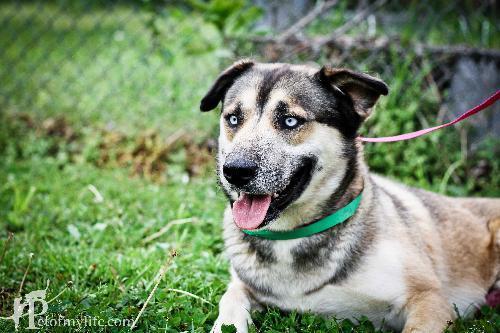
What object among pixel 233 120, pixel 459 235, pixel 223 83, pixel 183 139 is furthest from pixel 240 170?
pixel 183 139

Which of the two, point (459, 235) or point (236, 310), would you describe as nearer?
point (236, 310)

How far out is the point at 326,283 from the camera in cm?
298

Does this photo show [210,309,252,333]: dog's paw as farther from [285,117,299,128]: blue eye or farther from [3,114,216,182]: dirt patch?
[3,114,216,182]: dirt patch

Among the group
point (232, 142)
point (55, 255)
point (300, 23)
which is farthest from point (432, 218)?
point (300, 23)

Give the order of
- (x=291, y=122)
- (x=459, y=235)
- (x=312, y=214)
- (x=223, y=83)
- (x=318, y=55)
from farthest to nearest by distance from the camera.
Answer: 1. (x=318, y=55)
2. (x=459, y=235)
3. (x=223, y=83)
4. (x=312, y=214)
5. (x=291, y=122)

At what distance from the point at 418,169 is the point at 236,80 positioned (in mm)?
2910

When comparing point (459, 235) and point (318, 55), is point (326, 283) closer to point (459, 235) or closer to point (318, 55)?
point (459, 235)

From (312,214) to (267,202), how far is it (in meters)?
0.37

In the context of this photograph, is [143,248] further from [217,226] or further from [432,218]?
[432,218]

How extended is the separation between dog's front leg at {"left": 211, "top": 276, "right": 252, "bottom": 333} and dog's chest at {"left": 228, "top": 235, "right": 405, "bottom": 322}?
0.09 meters

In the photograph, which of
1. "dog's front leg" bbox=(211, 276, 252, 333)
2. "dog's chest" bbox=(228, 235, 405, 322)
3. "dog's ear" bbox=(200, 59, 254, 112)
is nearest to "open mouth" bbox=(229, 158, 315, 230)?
"dog's chest" bbox=(228, 235, 405, 322)

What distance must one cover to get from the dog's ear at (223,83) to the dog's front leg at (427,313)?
1.73 m

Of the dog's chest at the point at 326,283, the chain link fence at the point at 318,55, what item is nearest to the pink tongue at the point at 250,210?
the dog's chest at the point at 326,283

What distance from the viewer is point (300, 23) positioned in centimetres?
630
